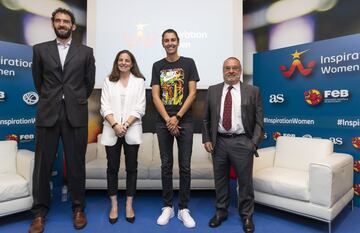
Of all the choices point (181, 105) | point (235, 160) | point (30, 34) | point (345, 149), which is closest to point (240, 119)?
point (235, 160)

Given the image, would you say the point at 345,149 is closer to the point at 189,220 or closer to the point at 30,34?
the point at 189,220

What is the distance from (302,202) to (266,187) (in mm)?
357

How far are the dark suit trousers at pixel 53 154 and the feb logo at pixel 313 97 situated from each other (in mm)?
2784

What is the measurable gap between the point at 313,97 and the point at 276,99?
52cm

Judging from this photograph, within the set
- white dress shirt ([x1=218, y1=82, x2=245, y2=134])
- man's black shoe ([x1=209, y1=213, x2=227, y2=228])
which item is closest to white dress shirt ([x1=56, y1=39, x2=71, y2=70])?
white dress shirt ([x1=218, y1=82, x2=245, y2=134])

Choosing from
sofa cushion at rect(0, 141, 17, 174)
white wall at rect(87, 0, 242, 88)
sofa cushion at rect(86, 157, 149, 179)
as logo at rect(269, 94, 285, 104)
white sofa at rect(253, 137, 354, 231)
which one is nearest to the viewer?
white sofa at rect(253, 137, 354, 231)

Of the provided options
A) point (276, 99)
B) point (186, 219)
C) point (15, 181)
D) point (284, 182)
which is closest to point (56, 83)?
point (15, 181)

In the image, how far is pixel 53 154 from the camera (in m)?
2.38

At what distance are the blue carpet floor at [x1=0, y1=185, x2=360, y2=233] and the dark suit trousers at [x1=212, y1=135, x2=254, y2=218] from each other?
220mm

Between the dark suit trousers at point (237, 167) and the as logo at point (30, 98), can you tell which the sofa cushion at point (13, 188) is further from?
the dark suit trousers at point (237, 167)

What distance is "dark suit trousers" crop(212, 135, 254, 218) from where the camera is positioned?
237 centimetres

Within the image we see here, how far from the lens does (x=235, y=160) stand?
7.86 ft

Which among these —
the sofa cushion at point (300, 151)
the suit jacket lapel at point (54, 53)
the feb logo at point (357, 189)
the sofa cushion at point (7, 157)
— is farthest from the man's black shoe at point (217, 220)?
the sofa cushion at point (7, 157)

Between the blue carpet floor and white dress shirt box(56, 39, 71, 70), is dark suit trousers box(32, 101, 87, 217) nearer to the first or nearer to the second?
the blue carpet floor
